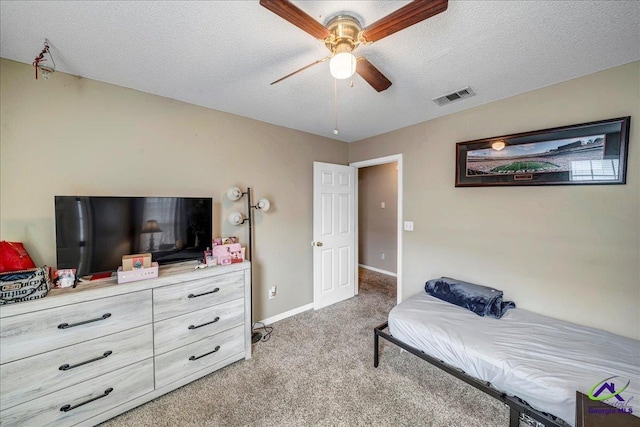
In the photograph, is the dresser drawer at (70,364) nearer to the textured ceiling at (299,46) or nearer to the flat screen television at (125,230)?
the flat screen television at (125,230)

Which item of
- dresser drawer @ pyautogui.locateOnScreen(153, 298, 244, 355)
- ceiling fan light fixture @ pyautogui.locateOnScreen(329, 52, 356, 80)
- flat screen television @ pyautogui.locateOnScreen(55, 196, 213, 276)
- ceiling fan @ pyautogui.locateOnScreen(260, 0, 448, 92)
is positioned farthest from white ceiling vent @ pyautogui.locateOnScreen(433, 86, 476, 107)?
dresser drawer @ pyautogui.locateOnScreen(153, 298, 244, 355)

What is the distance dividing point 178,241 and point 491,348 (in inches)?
101

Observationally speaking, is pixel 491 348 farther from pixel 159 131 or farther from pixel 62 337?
pixel 159 131

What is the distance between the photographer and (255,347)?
93.3 inches

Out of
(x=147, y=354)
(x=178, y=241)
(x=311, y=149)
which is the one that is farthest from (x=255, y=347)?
(x=311, y=149)

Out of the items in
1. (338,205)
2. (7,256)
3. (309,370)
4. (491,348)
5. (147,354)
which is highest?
(338,205)

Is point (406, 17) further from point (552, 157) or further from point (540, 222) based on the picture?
point (540, 222)

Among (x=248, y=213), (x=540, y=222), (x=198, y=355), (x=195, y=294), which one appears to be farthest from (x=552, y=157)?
(x=198, y=355)

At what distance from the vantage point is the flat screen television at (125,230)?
1.61m

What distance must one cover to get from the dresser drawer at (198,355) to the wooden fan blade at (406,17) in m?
2.43

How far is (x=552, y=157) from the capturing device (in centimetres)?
195

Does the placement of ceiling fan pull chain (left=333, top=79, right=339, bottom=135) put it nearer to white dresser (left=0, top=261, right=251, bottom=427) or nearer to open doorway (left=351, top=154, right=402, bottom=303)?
white dresser (left=0, top=261, right=251, bottom=427)

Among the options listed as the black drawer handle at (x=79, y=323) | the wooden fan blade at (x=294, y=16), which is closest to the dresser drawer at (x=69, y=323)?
the black drawer handle at (x=79, y=323)

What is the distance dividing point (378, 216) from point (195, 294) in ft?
12.8
